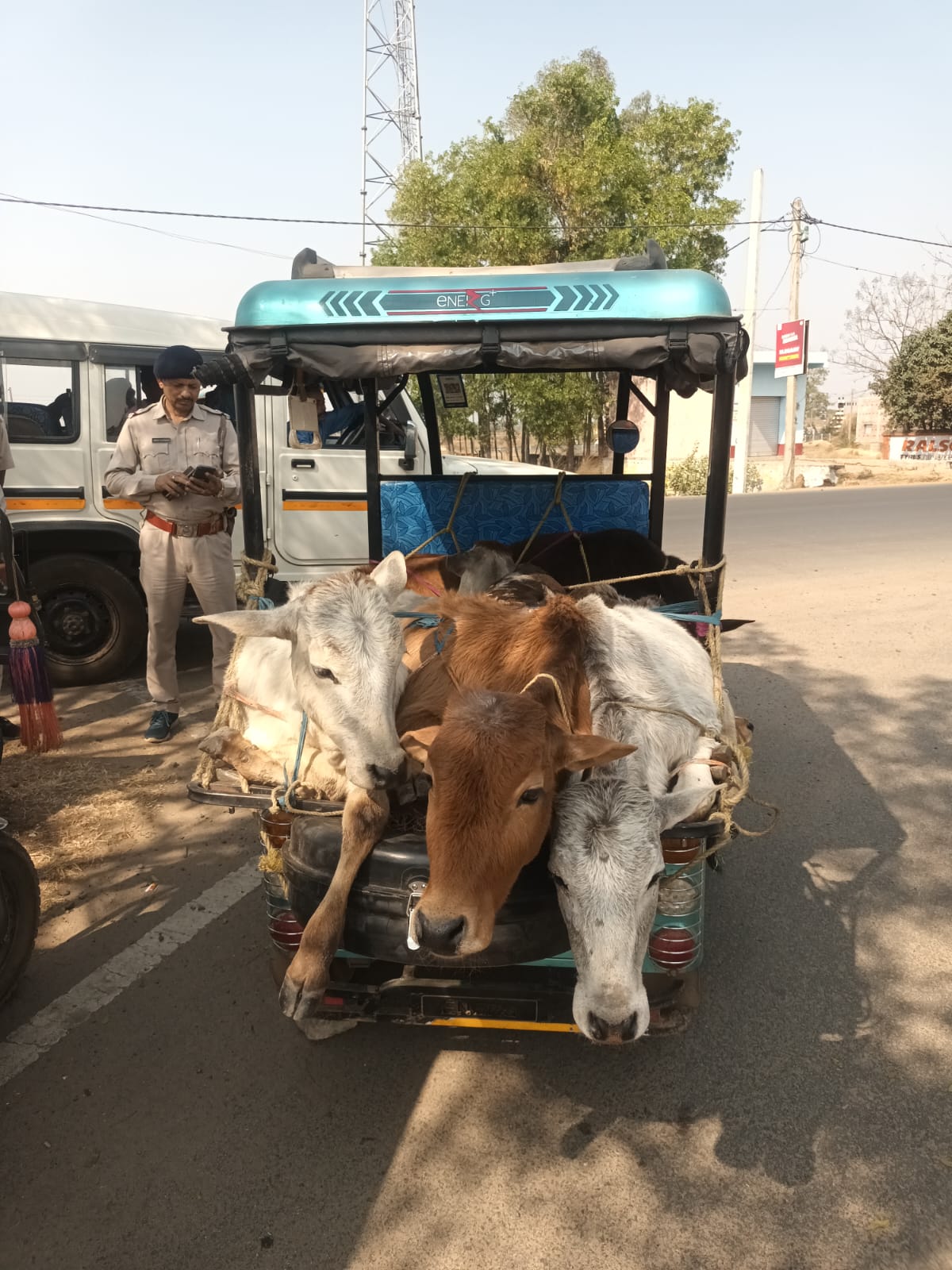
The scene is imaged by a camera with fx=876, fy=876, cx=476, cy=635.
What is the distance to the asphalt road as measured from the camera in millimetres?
2270

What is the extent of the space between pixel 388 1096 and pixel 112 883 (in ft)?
6.45

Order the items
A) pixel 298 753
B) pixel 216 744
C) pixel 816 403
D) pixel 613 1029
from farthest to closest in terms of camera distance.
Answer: pixel 816 403, pixel 216 744, pixel 298 753, pixel 613 1029

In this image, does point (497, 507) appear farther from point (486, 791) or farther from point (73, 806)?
point (486, 791)

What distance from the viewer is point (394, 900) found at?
241cm

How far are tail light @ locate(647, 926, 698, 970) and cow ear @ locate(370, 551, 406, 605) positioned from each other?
145 cm

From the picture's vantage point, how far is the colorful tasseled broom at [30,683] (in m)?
4.70

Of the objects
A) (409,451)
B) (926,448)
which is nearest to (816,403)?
(926,448)

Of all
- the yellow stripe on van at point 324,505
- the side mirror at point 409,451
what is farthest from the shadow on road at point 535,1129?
the yellow stripe on van at point 324,505

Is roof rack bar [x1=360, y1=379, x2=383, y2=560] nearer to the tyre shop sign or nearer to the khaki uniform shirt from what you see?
the khaki uniform shirt

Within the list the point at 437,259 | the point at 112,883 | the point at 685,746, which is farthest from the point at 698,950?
the point at 437,259

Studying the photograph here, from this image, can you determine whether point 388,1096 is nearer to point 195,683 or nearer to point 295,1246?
point 295,1246

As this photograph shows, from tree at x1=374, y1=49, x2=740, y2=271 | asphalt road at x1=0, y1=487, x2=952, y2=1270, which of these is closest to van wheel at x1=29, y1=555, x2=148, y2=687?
asphalt road at x1=0, y1=487, x2=952, y2=1270

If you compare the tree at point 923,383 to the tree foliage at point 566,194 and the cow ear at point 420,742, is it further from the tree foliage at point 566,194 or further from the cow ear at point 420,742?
the cow ear at point 420,742

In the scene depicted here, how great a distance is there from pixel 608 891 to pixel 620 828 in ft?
0.52
